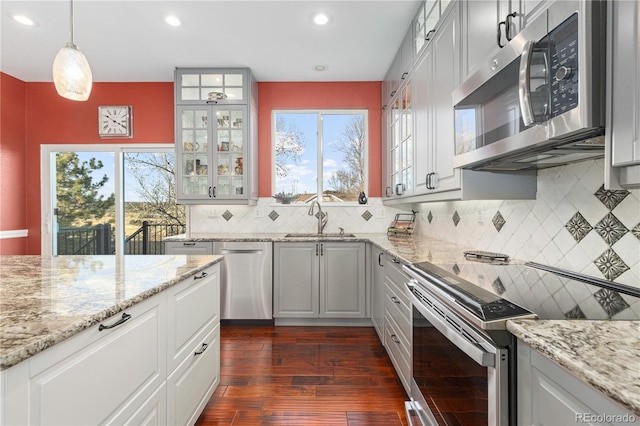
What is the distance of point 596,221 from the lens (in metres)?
1.30

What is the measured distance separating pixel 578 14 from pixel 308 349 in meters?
2.67

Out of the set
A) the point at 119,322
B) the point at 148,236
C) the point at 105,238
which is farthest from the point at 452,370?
the point at 105,238

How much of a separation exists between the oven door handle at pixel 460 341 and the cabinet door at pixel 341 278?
1796 millimetres

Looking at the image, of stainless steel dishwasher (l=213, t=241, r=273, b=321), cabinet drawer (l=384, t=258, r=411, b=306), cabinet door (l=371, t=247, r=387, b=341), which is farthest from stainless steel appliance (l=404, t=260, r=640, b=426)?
stainless steel dishwasher (l=213, t=241, r=273, b=321)

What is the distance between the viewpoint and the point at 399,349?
2.03m

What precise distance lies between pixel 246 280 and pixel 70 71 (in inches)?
87.8

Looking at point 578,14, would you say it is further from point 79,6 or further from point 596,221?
point 79,6

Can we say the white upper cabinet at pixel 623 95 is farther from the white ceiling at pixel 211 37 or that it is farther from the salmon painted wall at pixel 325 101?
the salmon painted wall at pixel 325 101

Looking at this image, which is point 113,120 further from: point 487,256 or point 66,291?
point 487,256

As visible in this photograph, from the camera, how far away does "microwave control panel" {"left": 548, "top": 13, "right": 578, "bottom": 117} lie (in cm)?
85

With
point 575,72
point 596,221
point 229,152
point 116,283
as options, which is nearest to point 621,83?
point 575,72

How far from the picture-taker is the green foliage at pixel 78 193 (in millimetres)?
3895

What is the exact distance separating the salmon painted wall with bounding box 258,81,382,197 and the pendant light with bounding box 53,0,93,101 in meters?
2.18

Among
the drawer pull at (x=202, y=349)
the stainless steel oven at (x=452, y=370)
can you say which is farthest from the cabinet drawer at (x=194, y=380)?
the stainless steel oven at (x=452, y=370)
